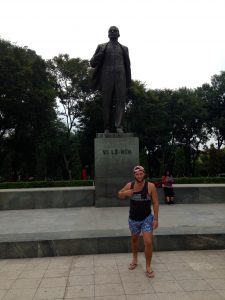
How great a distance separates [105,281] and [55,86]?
33125mm

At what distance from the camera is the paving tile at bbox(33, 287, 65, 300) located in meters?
4.34

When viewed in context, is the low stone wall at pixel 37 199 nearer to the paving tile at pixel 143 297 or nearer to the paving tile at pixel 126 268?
the paving tile at pixel 126 268

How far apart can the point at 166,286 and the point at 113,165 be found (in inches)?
272

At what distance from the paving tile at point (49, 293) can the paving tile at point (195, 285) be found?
151cm

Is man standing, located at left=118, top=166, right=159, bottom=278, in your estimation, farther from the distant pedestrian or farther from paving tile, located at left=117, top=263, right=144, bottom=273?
the distant pedestrian

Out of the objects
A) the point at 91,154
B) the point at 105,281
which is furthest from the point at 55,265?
the point at 91,154

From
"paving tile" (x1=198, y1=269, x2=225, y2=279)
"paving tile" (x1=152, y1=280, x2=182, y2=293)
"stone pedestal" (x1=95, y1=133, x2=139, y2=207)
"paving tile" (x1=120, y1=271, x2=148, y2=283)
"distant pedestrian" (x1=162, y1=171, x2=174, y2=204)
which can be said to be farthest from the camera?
"distant pedestrian" (x1=162, y1=171, x2=174, y2=204)

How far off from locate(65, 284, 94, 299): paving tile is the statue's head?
8.85m

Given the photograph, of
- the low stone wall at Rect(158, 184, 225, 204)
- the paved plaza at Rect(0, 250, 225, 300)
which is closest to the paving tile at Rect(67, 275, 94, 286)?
the paved plaza at Rect(0, 250, 225, 300)

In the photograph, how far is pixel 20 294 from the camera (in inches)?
176

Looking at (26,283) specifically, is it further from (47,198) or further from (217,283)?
(47,198)

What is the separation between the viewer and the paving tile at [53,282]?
188 inches

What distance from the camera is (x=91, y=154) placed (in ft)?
136

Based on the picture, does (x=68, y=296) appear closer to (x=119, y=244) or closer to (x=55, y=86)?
(x=119, y=244)
